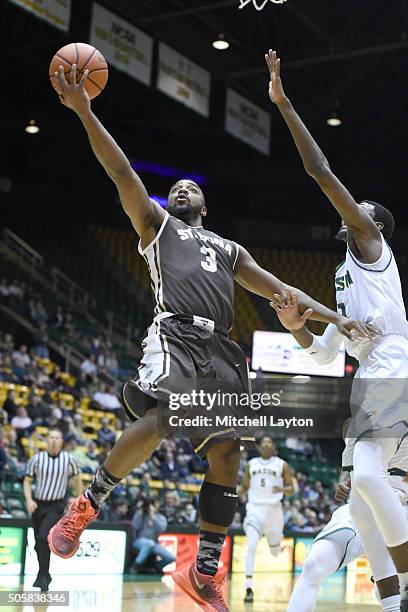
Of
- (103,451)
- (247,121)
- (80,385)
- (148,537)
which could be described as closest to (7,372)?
(80,385)

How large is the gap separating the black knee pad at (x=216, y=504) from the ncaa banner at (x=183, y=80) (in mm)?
13621

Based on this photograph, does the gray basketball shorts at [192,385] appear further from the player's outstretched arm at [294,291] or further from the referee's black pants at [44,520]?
the referee's black pants at [44,520]

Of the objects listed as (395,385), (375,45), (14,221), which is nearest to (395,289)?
(395,385)

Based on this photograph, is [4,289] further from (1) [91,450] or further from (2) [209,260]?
(2) [209,260]

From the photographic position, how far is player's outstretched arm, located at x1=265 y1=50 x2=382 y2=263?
17.7 ft

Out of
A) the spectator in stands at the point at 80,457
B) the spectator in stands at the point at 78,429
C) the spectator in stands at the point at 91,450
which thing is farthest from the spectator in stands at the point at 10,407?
the spectator in stands at the point at 91,450

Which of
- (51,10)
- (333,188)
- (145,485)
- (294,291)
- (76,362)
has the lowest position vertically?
(145,485)

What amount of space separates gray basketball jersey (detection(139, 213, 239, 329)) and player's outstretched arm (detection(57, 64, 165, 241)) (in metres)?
0.09

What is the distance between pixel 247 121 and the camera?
829 inches

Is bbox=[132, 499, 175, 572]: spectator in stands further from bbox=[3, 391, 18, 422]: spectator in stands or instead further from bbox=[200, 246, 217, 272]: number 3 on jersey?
bbox=[200, 246, 217, 272]: number 3 on jersey

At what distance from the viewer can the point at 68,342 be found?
21.7 metres

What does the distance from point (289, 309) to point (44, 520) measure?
6.68 meters

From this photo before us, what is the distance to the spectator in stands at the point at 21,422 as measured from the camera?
671 inches

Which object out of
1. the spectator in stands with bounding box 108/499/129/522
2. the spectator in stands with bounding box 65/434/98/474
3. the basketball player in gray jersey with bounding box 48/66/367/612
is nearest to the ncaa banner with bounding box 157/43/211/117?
the spectator in stands with bounding box 65/434/98/474
